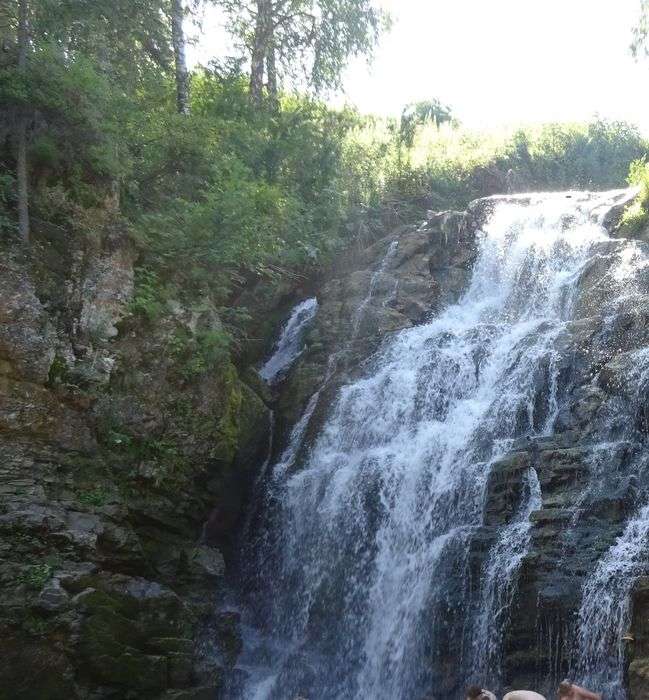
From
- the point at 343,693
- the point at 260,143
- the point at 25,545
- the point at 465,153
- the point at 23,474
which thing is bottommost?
the point at 343,693

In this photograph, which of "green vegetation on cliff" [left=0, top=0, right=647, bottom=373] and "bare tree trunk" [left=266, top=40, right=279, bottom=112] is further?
"bare tree trunk" [left=266, top=40, right=279, bottom=112]

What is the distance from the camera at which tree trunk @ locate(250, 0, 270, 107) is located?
20.4 metres

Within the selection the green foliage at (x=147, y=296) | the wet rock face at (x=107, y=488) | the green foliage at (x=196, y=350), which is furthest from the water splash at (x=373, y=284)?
the green foliage at (x=147, y=296)

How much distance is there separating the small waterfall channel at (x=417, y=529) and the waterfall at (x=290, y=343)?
105mm

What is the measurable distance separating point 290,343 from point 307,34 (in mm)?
10023

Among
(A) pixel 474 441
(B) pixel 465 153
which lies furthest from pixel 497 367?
(B) pixel 465 153

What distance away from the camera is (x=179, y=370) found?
12883mm

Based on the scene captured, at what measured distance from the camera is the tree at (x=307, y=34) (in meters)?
20.6

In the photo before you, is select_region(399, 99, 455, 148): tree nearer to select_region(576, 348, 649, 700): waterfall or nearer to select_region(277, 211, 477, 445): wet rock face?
select_region(277, 211, 477, 445): wet rock face

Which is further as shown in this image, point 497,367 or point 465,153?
point 465,153

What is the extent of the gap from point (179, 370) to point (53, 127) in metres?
4.63

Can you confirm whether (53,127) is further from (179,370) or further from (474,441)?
(474,441)

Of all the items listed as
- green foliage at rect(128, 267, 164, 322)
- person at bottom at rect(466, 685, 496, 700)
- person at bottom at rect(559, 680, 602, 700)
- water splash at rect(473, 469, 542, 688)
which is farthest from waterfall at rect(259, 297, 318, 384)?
person at bottom at rect(559, 680, 602, 700)

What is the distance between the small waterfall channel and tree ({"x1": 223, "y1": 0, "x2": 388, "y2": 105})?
949cm
